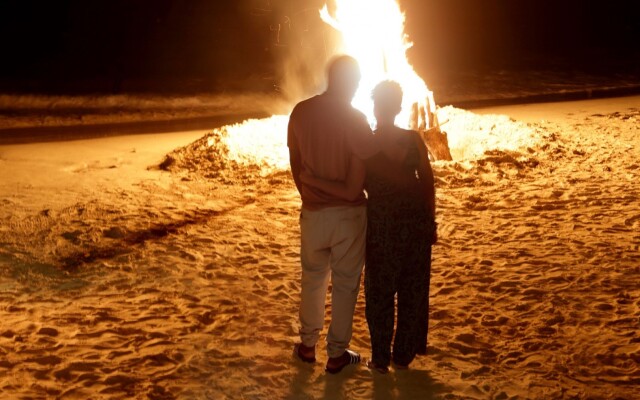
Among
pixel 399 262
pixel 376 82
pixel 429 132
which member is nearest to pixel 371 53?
pixel 376 82

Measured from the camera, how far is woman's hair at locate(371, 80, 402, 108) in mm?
3830

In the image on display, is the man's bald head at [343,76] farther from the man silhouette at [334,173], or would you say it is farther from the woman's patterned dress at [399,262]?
the woman's patterned dress at [399,262]

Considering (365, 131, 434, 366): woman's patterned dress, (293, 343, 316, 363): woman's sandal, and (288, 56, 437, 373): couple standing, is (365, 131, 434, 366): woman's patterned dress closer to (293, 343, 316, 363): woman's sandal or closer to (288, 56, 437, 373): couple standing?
(288, 56, 437, 373): couple standing

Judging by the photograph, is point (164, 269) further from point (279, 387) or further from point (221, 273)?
point (279, 387)

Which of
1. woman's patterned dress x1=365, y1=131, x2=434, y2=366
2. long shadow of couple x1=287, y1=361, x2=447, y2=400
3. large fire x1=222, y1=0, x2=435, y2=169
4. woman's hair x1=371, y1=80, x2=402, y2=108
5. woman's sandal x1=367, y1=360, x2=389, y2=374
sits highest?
large fire x1=222, y1=0, x2=435, y2=169

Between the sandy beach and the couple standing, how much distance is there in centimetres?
51

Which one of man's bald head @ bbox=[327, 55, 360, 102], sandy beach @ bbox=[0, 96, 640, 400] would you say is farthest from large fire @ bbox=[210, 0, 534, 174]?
man's bald head @ bbox=[327, 55, 360, 102]

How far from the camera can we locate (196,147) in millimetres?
10672

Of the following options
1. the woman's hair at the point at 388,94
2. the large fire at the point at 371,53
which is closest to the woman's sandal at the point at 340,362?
the woman's hair at the point at 388,94

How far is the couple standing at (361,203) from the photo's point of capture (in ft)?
12.5

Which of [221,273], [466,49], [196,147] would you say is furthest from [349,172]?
[466,49]

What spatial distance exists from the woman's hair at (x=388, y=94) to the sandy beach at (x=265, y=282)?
1602 mm

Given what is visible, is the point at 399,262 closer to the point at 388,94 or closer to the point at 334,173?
the point at 334,173

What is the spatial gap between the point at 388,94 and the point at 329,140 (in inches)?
15.8
